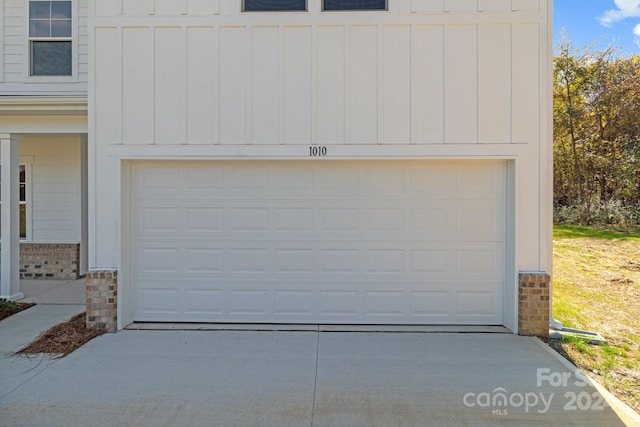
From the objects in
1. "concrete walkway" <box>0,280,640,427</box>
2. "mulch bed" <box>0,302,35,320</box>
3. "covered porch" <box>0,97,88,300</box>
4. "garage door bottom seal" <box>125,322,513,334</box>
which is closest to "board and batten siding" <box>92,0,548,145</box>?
"garage door bottom seal" <box>125,322,513,334</box>

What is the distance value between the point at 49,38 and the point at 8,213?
334 cm

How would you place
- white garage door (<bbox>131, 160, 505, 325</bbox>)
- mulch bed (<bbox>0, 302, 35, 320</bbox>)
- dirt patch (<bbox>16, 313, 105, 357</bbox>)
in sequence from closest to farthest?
dirt patch (<bbox>16, 313, 105, 357</bbox>)
white garage door (<bbox>131, 160, 505, 325</bbox>)
mulch bed (<bbox>0, 302, 35, 320</bbox>)

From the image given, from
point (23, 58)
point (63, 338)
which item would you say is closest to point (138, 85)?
point (63, 338)

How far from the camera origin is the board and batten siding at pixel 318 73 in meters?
5.68

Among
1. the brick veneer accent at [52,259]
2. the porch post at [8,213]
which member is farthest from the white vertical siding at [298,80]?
the brick veneer accent at [52,259]

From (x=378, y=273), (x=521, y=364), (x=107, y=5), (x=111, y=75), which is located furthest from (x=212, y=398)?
(x=107, y=5)

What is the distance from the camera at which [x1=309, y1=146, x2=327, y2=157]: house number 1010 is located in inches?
227

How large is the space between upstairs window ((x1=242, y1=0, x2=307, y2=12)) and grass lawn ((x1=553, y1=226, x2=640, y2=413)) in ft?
18.1

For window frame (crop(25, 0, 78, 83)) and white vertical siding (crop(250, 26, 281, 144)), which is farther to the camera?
window frame (crop(25, 0, 78, 83))

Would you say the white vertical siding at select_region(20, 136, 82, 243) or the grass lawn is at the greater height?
the white vertical siding at select_region(20, 136, 82, 243)

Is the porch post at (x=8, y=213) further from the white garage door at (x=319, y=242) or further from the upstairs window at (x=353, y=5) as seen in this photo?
the upstairs window at (x=353, y=5)

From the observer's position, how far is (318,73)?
5.75 meters

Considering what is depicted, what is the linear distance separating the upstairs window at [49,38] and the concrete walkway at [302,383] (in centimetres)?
497

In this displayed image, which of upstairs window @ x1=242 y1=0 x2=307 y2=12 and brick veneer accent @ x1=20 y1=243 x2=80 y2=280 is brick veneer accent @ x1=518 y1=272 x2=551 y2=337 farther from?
brick veneer accent @ x1=20 y1=243 x2=80 y2=280
